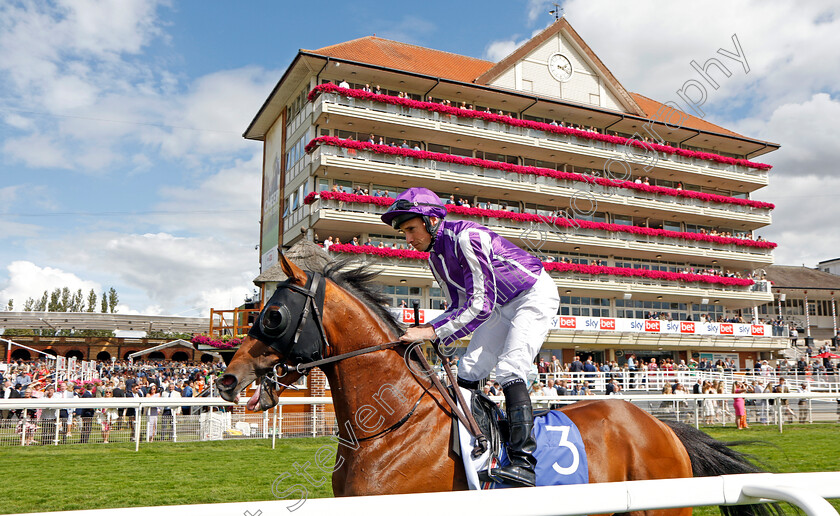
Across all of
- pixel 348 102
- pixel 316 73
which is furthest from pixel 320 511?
pixel 316 73

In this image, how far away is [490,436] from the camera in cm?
267

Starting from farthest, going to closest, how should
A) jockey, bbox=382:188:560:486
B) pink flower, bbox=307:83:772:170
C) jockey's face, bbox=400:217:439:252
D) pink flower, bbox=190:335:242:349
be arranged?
pink flower, bbox=307:83:772:170 → pink flower, bbox=190:335:242:349 → jockey's face, bbox=400:217:439:252 → jockey, bbox=382:188:560:486

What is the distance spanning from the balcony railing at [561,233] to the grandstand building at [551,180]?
0.09 m

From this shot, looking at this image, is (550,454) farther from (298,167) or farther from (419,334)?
(298,167)

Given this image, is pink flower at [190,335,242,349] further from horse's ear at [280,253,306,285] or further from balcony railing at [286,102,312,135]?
horse's ear at [280,253,306,285]

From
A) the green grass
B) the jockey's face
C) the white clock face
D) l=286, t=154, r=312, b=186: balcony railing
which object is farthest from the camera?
the white clock face

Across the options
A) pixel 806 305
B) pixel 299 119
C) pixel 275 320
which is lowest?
pixel 275 320

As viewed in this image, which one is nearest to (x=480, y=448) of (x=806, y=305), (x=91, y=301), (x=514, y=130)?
(x=514, y=130)

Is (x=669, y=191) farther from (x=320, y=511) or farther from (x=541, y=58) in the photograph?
(x=320, y=511)

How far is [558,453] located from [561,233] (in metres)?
29.2

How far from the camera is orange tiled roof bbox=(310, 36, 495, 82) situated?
99.8 ft

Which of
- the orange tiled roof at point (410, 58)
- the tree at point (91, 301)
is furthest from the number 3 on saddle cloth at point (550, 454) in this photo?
the tree at point (91, 301)

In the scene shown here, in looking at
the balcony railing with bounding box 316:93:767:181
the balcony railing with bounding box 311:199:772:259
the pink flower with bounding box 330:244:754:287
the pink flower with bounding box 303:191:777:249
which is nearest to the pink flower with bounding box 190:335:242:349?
the pink flower with bounding box 330:244:754:287

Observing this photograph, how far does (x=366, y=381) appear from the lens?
8.91 ft
